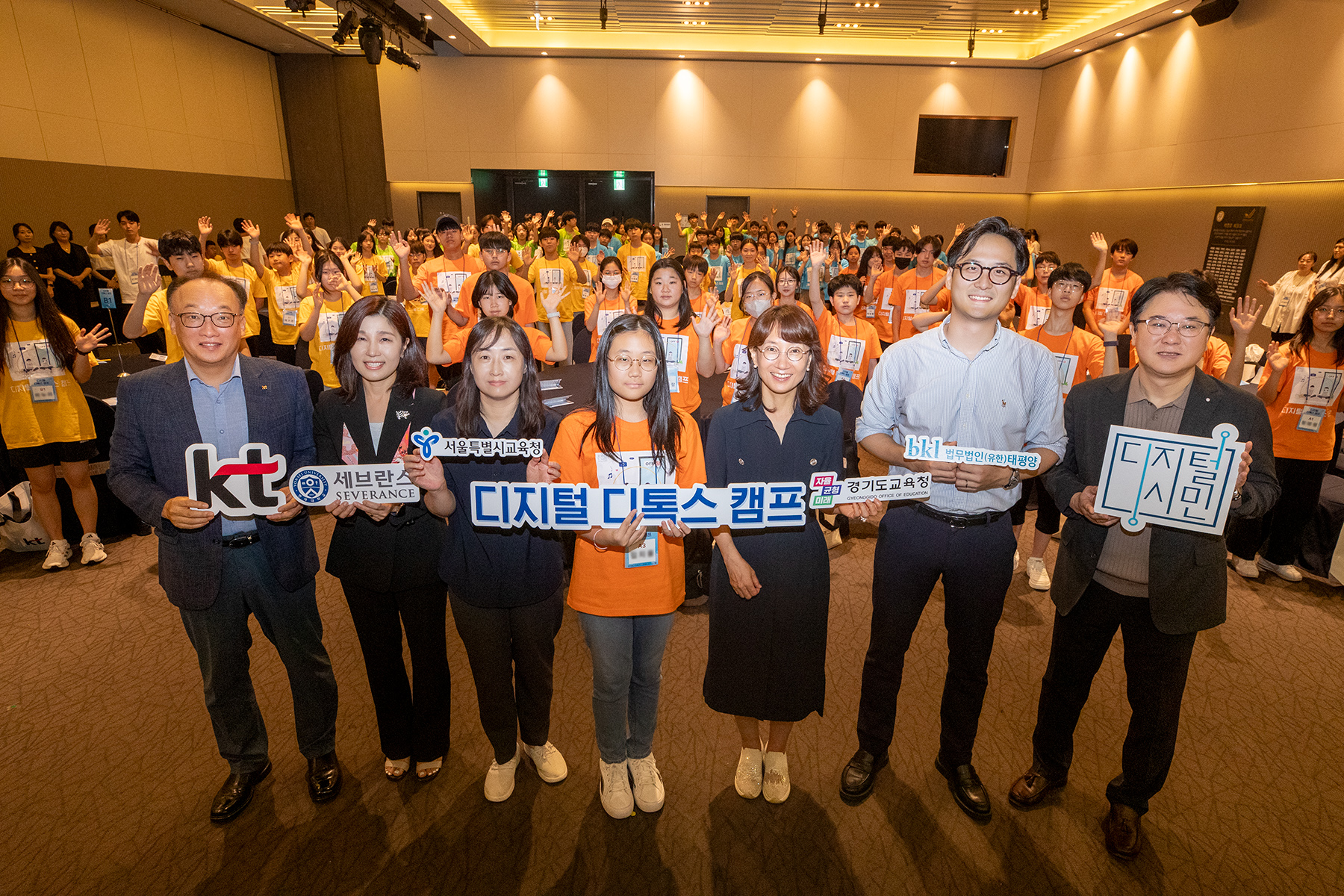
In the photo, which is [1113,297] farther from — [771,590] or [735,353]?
[771,590]

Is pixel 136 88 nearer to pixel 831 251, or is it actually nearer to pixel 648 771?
pixel 831 251

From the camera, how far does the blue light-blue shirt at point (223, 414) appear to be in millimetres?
2066

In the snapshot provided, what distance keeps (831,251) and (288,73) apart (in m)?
13.3

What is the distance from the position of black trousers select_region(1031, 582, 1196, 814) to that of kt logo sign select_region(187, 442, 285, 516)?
8.75 feet

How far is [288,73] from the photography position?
14867mm

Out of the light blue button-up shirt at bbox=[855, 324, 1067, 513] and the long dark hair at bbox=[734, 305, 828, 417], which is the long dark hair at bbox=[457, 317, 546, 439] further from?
the light blue button-up shirt at bbox=[855, 324, 1067, 513]

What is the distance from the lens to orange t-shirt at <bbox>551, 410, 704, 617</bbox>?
194cm

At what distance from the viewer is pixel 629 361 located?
75.7 inches

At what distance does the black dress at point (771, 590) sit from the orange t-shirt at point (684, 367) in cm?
136

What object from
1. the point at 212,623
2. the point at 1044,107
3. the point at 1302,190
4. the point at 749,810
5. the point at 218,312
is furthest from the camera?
the point at 1044,107

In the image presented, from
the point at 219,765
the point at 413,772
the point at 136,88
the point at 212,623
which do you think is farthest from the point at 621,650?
the point at 136,88

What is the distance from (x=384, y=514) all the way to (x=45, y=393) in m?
3.33

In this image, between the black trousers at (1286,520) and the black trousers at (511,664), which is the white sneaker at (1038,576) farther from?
the black trousers at (511,664)

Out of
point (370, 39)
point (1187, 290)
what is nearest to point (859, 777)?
point (1187, 290)
